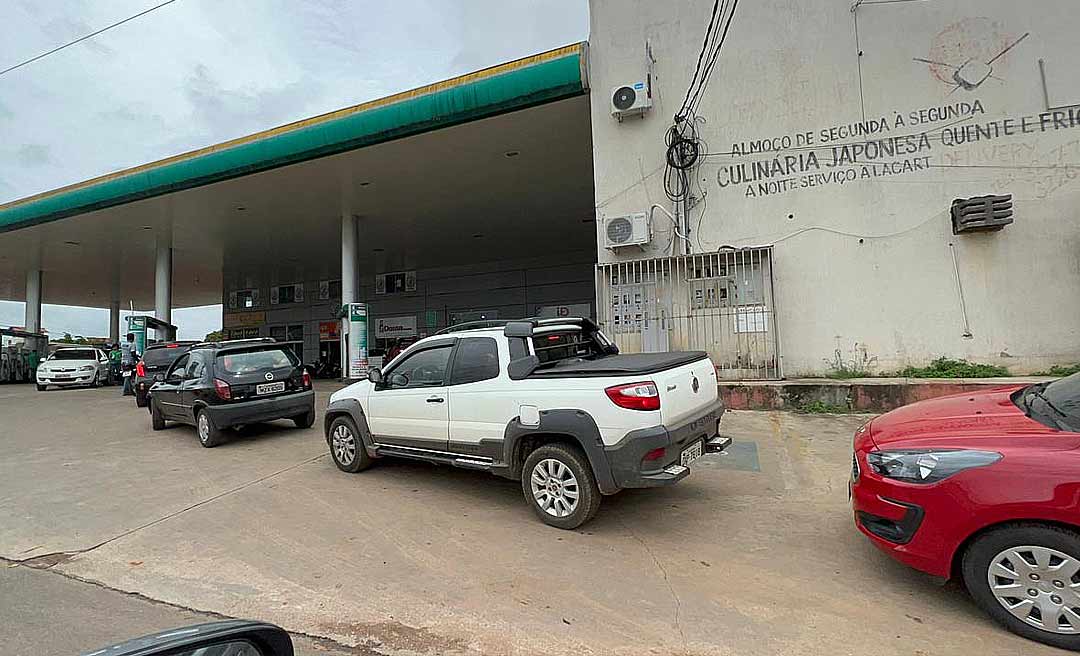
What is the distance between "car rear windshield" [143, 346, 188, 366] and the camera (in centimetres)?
1309

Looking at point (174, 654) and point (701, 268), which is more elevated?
point (701, 268)

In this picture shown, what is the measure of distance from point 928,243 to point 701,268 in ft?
11.1

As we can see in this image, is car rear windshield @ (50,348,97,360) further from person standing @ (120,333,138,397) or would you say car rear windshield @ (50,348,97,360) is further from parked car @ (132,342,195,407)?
parked car @ (132,342,195,407)

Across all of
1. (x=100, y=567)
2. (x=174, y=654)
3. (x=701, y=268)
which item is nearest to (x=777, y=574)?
(x=174, y=654)

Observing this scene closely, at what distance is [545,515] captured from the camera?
454cm

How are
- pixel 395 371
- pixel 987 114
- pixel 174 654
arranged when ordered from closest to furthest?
pixel 174 654
pixel 395 371
pixel 987 114

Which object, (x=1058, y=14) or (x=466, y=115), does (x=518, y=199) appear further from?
(x=1058, y=14)

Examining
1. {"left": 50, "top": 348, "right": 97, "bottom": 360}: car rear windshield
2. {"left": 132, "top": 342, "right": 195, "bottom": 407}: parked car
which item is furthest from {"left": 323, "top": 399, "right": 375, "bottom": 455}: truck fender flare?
{"left": 50, "top": 348, "right": 97, "bottom": 360}: car rear windshield

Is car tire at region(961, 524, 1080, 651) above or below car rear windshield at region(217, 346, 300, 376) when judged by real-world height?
below

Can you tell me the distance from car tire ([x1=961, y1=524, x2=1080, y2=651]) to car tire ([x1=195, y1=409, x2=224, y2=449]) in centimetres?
839

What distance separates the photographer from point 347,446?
6285 mm

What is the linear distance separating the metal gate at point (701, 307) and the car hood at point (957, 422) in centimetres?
538

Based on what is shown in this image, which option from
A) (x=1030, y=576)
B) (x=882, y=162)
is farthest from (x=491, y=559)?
(x=882, y=162)

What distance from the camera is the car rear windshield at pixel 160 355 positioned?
13094mm
